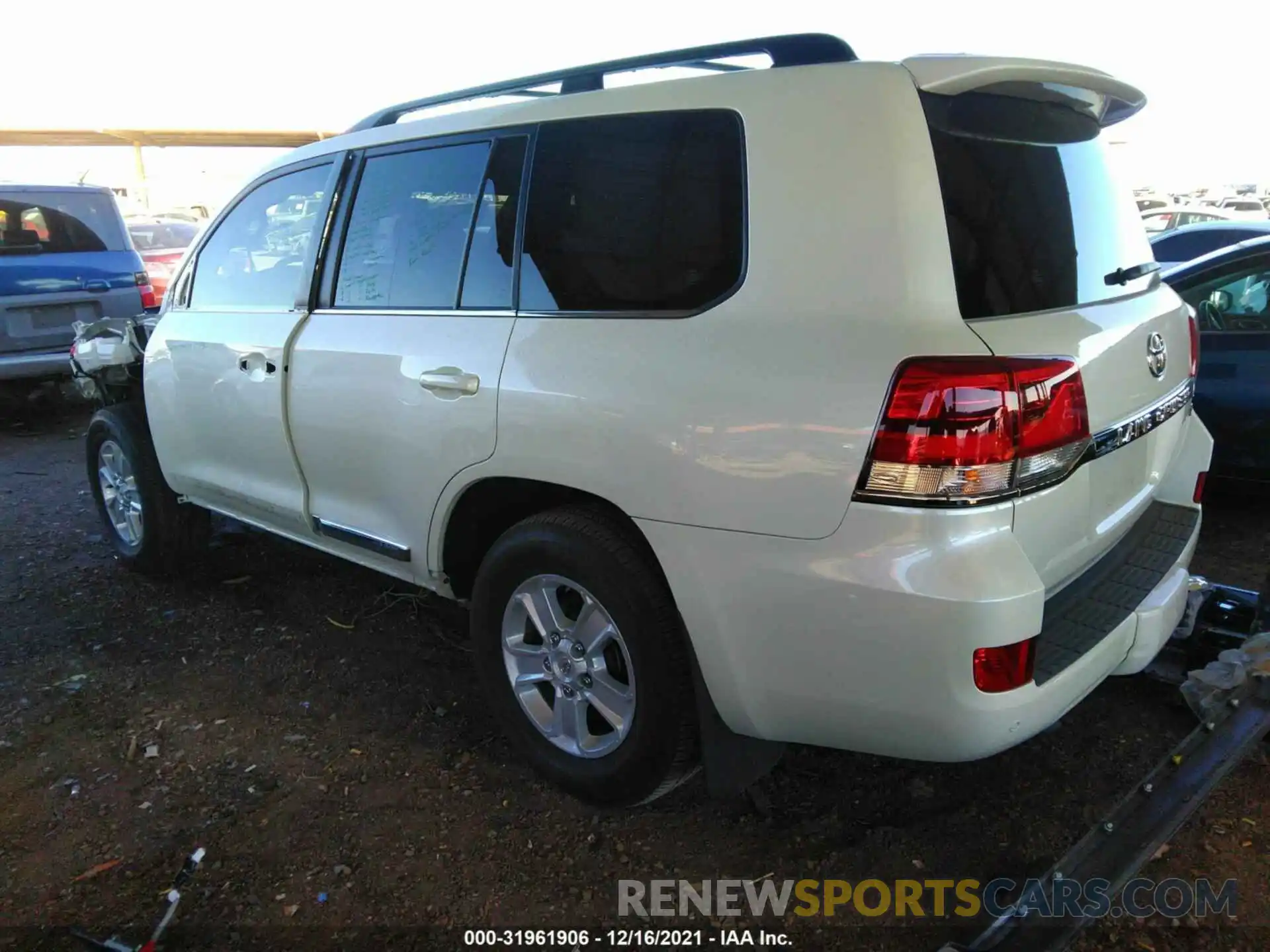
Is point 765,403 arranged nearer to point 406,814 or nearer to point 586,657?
point 586,657

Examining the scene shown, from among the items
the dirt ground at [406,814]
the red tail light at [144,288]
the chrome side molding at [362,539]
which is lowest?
the dirt ground at [406,814]

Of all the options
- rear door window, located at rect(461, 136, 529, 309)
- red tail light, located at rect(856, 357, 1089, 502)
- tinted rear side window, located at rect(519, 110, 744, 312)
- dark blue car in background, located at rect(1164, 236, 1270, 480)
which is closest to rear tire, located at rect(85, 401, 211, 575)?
rear door window, located at rect(461, 136, 529, 309)

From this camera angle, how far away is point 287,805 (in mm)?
2678

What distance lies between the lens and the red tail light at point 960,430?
5.78 feet

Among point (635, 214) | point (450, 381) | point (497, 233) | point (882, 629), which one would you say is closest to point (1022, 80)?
point (635, 214)

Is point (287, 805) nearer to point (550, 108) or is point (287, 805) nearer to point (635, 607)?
point (635, 607)

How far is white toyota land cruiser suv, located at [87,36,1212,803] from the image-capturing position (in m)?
1.83

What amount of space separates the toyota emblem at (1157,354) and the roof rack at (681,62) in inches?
40.0

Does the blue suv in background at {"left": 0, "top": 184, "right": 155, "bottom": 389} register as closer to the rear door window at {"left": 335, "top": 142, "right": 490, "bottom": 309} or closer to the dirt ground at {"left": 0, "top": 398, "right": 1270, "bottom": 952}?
the dirt ground at {"left": 0, "top": 398, "right": 1270, "bottom": 952}

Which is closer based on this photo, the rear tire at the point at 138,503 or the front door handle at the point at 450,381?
the front door handle at the point at 450,381

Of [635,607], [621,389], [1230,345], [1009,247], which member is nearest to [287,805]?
[635,607]

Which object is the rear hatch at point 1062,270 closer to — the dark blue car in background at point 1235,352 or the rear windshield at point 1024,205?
the rear windshield at point 1024,205

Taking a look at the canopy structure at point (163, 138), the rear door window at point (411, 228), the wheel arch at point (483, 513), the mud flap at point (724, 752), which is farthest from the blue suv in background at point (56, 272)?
the canopy structure at point (163, 138)

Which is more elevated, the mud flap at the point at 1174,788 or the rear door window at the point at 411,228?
the rear door window at the point at 411,228
